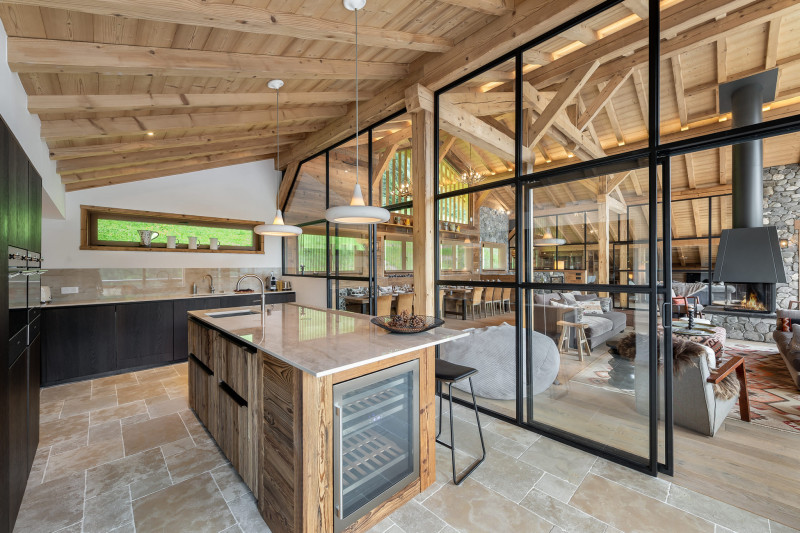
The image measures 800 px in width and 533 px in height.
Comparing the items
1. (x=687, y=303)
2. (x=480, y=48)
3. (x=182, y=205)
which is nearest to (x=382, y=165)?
(x=480, y=48)

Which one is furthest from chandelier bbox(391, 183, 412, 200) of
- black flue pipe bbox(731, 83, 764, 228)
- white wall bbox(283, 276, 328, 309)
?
black flue pipe bbox(731, 83, 764, 228)

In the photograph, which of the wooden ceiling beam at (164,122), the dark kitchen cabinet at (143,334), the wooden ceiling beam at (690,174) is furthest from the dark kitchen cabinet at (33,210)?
the wooden ceiling beam at (690,174)

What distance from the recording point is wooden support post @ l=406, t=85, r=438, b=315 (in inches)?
130

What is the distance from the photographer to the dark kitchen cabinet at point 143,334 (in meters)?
4.20

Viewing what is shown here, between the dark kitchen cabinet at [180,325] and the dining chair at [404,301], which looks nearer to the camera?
the dining chair at [404,301]

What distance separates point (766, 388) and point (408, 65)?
16.7ft

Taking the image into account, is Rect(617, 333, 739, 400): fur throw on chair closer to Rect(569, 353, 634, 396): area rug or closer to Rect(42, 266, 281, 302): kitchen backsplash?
Rect(569, 353, 634, 396): area rug

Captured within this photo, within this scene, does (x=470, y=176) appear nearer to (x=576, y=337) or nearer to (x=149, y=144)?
(x=576, y=337)

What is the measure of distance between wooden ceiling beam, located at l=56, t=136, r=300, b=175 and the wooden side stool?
4543 mm

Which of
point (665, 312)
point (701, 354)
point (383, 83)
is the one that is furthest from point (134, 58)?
point (701, 354)

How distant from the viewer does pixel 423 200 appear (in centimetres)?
332

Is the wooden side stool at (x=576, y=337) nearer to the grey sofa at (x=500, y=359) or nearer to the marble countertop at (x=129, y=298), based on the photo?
the grey sofa at (x=500, y=359)

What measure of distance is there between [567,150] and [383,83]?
2.10m

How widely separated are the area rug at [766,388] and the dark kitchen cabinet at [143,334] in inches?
193
